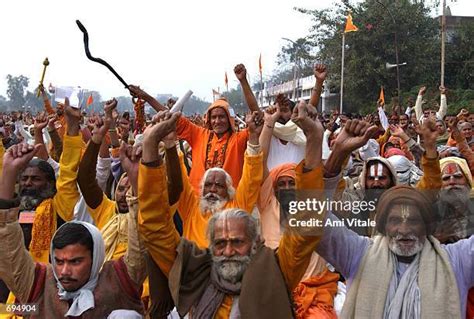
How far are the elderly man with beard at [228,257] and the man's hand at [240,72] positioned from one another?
2.83 m

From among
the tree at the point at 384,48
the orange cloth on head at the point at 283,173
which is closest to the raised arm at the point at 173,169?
the orange cloth on head at the point at 283,173

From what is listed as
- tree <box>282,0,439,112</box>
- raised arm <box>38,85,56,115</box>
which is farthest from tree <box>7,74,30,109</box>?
raised arm <box>38,85,56,115</box>

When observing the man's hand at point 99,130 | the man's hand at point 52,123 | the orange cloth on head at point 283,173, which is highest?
the man's hand at point 52,123

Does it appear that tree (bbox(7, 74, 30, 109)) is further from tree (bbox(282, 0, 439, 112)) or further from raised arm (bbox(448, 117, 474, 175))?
raised arm (bbox(448, 117, 474, 175))

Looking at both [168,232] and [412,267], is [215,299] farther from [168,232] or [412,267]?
[412,267]

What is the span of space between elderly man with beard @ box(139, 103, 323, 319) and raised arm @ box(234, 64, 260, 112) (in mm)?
2656

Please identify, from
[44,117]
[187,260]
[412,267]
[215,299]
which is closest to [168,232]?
[187,260]

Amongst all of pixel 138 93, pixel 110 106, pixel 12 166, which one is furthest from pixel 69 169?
pixel 138 93

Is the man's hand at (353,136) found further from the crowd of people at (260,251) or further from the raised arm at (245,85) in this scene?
the raised arm at (245,85)

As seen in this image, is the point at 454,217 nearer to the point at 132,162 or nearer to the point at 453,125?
the point at 132,162

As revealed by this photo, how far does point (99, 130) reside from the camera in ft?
12.8

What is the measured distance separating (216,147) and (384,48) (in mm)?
25545

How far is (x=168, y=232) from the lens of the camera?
289 cm

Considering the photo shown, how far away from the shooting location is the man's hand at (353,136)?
9.12 feet
